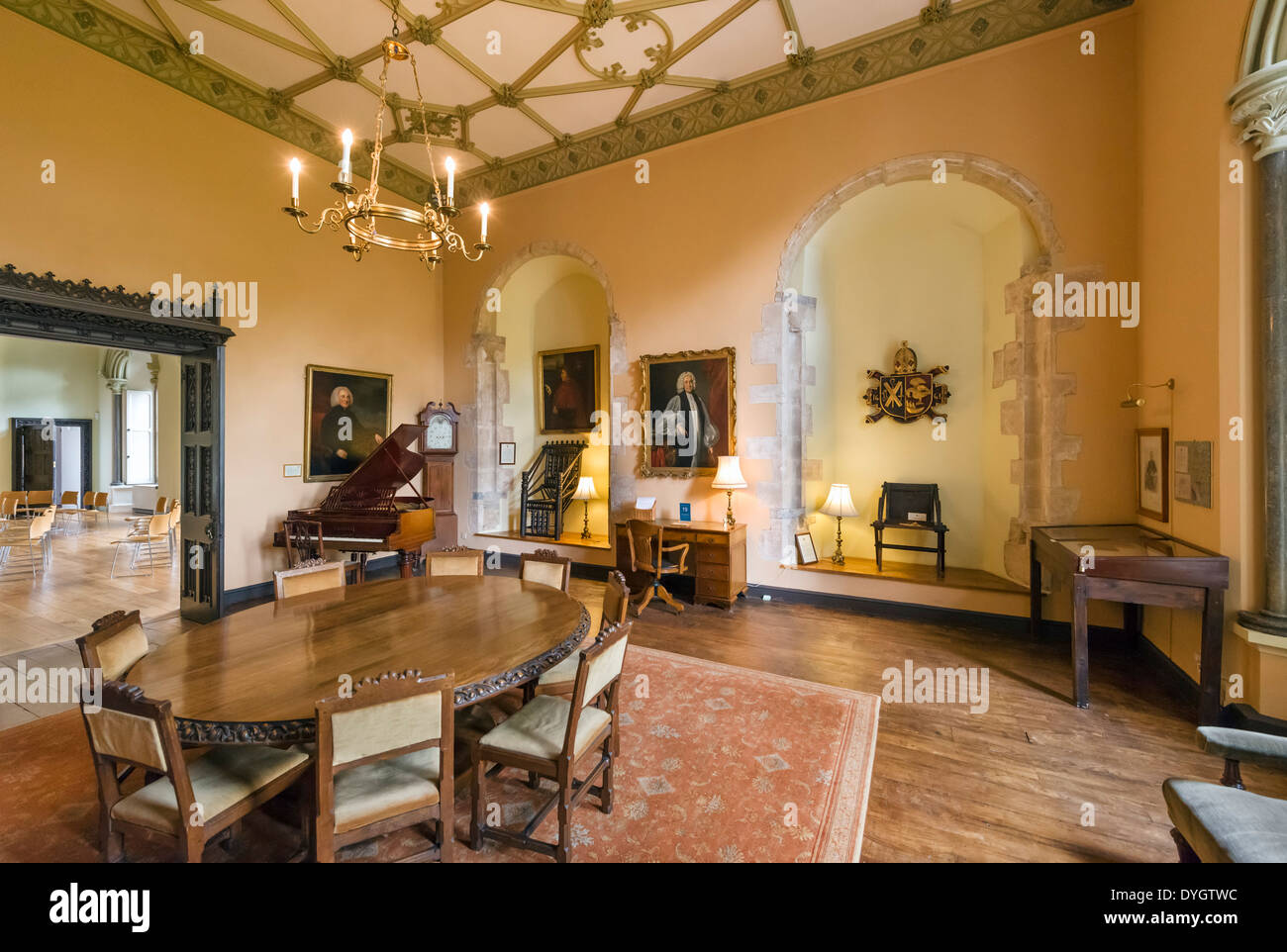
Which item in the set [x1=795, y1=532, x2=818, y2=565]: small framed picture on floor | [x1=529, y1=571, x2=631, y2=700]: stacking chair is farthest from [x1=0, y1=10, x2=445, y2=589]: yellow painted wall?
[x1=795, y1=532, x2=818, y2=565]: small framed picture on floor

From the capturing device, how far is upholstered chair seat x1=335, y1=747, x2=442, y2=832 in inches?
61.9

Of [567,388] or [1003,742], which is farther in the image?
[567,388]

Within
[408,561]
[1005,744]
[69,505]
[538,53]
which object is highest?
[538,53]

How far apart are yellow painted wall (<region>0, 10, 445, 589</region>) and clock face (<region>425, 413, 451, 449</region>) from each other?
312 millimetres

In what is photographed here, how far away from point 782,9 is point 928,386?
3.80 m

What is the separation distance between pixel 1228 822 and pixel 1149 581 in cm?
189

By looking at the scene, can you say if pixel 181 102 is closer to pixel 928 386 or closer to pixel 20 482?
pixel 928 386

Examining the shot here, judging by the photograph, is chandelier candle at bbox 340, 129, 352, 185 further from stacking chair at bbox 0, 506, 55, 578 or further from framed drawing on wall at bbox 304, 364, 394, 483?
stacking chair at bbox 0, 506, 55, 578

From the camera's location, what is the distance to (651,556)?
5.06 metres

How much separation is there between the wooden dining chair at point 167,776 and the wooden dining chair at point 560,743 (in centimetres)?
63

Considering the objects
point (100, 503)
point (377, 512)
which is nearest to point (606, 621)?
point (377, 512)

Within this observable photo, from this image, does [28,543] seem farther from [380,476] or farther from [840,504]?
[840,504]

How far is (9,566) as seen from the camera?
6645 millimetres
